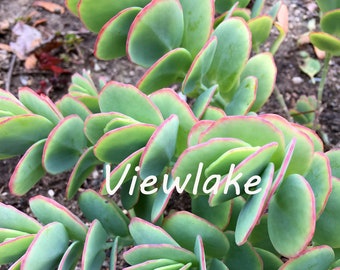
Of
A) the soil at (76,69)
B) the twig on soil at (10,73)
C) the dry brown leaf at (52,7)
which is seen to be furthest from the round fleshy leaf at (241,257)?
the dry brown leaf at (52,7)

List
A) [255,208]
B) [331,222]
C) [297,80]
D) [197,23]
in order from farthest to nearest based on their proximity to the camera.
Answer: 1. [297,80]
2. [197,23]
3. [331,222]
4. [255,208]

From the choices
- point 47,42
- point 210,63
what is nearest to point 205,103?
point 210,63

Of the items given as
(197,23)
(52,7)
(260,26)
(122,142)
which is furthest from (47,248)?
(52,7)

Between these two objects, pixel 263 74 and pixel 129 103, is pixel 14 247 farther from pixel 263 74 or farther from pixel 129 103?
pixel 263 74

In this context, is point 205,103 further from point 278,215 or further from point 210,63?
point 278,215

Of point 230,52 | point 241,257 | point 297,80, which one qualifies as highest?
point 230,52

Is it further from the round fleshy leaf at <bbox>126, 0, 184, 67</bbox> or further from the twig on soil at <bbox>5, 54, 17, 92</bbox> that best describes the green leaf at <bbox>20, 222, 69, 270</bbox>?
the twig on soil at <bbox>5, 54, 17, 92</bbox>
